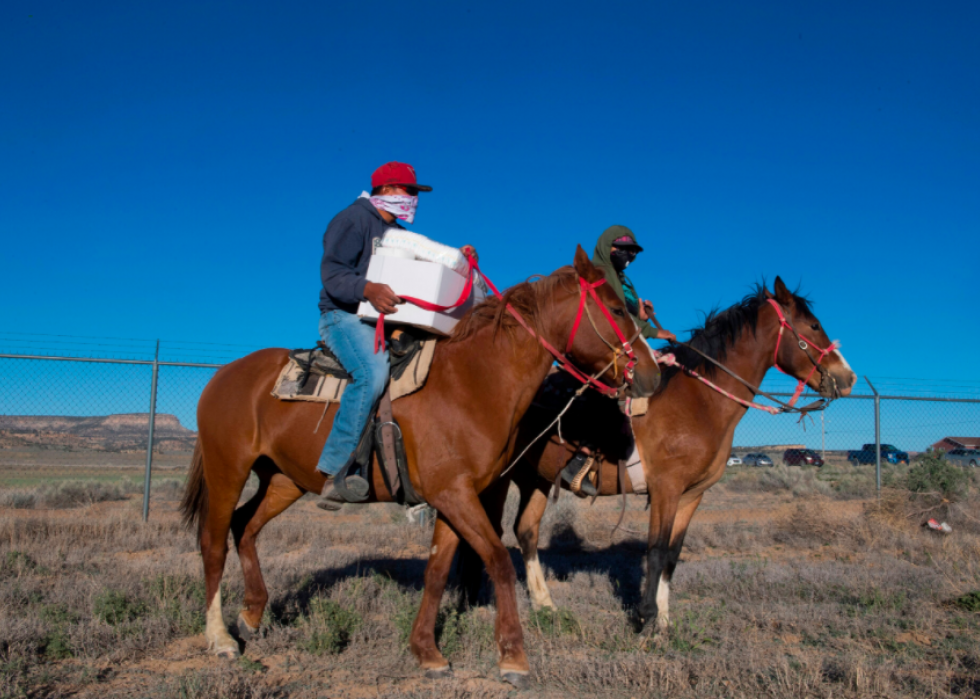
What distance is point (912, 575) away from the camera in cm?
723

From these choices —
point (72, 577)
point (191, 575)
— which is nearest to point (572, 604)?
point (191, 575)

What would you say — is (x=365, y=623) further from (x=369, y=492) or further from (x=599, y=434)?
(x=599, y=434)

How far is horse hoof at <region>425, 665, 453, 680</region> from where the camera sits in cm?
416

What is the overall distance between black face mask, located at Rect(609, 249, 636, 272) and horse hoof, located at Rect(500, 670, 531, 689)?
377 centimetres

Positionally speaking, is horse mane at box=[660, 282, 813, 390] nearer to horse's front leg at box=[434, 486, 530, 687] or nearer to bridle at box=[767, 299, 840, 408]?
bridle at box=[767, 299, 840, 408]

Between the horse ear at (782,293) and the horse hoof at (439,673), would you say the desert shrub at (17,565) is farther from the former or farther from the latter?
the horse ear at (782,293)

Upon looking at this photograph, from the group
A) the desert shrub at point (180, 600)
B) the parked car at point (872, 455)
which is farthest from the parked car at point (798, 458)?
the desert shrub at point (180, 600)

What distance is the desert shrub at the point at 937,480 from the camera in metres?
11.0

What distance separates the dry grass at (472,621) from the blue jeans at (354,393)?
1.40m

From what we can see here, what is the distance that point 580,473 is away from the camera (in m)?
5.79

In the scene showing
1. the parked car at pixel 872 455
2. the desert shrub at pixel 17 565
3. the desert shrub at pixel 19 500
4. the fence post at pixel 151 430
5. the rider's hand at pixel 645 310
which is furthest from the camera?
the parked car at pixel 872 455

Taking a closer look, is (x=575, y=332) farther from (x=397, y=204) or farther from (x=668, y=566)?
(x=668, y=566)

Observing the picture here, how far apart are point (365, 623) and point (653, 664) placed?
7.78 feet

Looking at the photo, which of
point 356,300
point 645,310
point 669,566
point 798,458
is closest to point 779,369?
point 645,310
